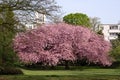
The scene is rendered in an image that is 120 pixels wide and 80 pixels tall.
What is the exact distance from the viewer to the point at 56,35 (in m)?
59.0

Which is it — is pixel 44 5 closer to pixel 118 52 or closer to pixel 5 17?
pixel 5 17

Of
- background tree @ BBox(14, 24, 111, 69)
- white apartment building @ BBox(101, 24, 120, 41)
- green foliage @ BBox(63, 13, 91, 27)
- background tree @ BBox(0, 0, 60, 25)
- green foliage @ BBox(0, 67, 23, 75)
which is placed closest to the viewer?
background tree @ BBox(0, 0, 60, 25)

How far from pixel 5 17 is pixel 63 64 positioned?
41272 millimetres

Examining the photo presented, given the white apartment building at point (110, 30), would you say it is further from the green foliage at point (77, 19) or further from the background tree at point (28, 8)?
the background tree at point (28, 8)

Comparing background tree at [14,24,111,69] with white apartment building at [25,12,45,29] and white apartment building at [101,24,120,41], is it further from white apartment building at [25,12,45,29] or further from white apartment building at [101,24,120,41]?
white apartment building at [101,24,120,41]

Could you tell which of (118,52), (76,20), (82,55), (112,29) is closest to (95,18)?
(76,20)

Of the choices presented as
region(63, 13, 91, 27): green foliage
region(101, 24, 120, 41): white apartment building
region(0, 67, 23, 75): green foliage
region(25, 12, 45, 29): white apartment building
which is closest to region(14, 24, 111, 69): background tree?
region(0, 67, 23, 75): green foliage

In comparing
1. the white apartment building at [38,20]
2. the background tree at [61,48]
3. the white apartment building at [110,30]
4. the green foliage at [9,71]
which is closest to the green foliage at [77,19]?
the white apartment building at [110,30]

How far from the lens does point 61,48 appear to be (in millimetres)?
58594

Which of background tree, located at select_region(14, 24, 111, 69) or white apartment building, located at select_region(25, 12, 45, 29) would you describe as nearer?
white apartment building, located at select_region(25, 12, 45, 29)

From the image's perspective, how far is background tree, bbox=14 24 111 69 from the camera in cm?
5781

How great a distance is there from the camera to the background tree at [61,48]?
57812mm

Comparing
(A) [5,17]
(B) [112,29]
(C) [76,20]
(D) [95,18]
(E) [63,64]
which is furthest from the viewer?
(B) [112,29]

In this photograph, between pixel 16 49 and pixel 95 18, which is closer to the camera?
pixel 16 49
